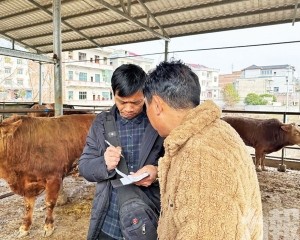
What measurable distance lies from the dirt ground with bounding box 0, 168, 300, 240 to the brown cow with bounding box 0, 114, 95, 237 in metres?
0.24

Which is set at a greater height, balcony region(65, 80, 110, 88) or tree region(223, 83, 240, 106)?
balcony region(65, 80, 110, 88)

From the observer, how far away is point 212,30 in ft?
22.7

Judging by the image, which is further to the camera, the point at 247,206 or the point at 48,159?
the point at 48,159

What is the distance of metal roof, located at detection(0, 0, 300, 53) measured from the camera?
5.68 m

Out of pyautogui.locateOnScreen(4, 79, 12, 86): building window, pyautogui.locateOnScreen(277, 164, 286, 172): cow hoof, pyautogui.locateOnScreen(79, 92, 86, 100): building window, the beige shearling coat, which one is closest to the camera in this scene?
the beige shearling coat

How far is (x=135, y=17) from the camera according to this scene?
661cm

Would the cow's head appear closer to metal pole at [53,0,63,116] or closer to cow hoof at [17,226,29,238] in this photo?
metal pole at [53,0,63,116]

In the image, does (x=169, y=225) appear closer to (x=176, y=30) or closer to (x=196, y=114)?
(x=196, y=114)

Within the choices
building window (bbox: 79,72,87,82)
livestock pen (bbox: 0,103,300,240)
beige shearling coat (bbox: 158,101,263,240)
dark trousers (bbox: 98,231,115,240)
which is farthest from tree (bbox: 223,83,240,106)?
beige shearling coat (bbox: 158,101,263,240)

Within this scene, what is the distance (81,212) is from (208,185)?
12.0 feet

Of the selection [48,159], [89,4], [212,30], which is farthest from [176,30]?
[48,159]

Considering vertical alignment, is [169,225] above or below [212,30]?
below

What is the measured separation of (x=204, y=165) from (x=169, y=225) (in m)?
0.25

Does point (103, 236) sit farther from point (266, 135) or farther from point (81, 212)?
point (266, 135)
